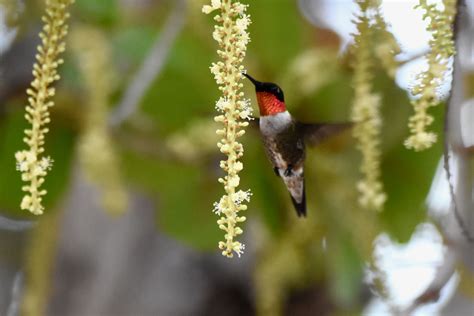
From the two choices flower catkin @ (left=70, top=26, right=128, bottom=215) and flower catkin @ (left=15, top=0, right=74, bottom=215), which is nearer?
flower catkin @ (left=15, top=0, right=74, bottom=215)

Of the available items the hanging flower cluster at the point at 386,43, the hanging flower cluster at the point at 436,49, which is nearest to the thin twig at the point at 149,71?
the hanging flower cluster at the point at 386,43

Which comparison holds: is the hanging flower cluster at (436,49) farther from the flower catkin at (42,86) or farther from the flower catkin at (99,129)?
the flower catkin at (99,129)

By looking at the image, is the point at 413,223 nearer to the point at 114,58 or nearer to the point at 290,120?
the point at 114,58

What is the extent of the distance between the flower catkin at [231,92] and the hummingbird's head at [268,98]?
0.10 feet

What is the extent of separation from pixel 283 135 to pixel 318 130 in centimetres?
7

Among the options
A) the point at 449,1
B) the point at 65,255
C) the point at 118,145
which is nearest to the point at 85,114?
the point at 118,145

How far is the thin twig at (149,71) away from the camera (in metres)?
1.04

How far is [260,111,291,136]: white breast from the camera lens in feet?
1.18

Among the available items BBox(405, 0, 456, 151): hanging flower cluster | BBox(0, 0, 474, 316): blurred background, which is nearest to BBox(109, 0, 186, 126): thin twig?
BBox(0, 0, 474, 316): blurred background

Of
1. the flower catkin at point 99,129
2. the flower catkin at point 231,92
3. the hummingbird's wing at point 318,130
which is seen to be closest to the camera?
the flower catkin at point 231,92

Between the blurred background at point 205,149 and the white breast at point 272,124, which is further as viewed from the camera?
the blurred background at point 205,149

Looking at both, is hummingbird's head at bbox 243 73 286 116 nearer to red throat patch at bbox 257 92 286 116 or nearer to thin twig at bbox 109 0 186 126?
red throat patch at bbox 257 92 286 116

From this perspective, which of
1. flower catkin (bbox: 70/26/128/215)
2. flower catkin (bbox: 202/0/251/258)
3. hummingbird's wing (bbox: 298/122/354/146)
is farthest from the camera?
flower catkin (bbox: 70/26/128/215)

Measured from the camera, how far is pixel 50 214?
1192mm
